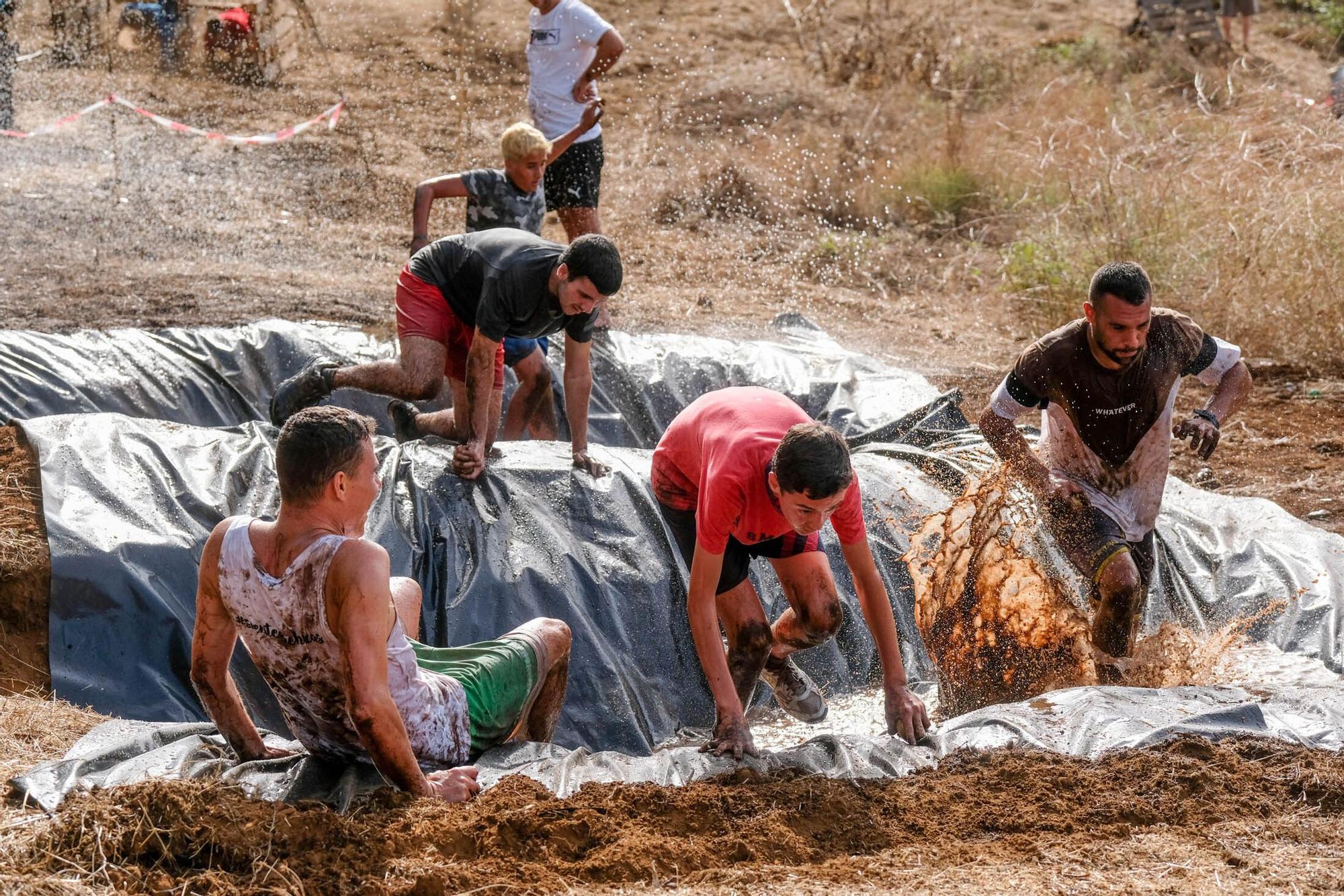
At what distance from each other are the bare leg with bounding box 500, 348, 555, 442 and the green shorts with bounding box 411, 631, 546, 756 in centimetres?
259

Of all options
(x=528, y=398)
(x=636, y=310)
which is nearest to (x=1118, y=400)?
(x=528, y=398)

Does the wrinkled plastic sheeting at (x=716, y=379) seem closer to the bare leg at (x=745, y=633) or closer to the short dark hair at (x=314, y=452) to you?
the bare leg at (x=745, y=633)

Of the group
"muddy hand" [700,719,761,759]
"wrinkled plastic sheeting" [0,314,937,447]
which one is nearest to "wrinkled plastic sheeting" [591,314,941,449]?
"wrinkled plastic sheeting" [0,314,937,447]

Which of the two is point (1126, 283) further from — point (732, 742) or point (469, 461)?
point (469, 461)

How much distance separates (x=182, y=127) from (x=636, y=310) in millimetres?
5872

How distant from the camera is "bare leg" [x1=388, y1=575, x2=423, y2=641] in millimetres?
3605

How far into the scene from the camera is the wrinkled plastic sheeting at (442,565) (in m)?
4.12

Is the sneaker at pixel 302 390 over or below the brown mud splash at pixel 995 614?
over

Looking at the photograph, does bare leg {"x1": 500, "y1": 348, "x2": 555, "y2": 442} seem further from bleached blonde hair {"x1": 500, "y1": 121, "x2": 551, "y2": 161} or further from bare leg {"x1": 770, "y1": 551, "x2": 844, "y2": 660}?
bare leg {"x1": 770, "y1": 551, "x2": 844, "y2": 660}

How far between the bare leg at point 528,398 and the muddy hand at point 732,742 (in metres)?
3.03

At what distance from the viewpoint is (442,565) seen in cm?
457

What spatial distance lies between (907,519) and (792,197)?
22.5 ft

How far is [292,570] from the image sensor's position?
2.83 m

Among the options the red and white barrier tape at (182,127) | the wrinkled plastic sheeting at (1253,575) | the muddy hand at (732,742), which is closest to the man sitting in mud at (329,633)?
the muddy hand at (732,742)
